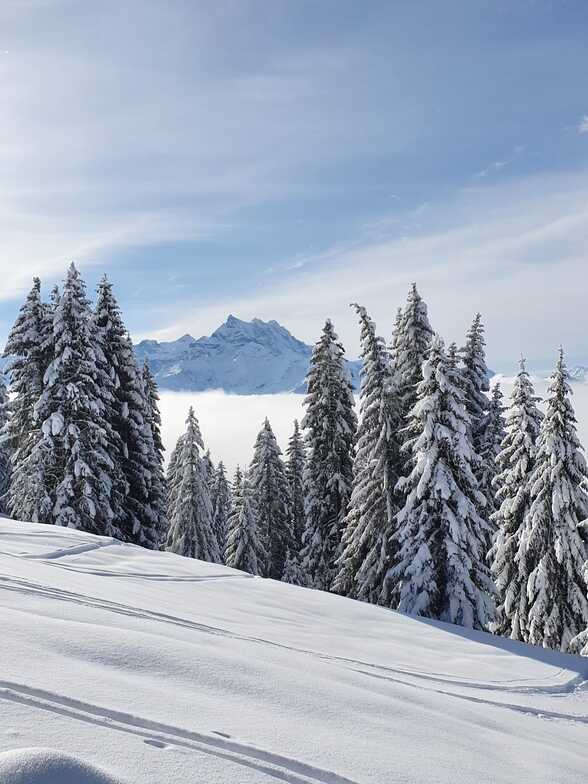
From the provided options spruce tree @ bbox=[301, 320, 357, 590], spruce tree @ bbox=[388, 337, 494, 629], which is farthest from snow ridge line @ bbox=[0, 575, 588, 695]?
spruce tree @ bbox=[301, 320, 357, 590]

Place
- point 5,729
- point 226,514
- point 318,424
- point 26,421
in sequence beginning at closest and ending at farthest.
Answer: point 5,729
point 26,421
point 318,424
point 226,514

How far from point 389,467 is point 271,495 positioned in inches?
743

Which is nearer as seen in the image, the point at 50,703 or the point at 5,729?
the point at 5,729

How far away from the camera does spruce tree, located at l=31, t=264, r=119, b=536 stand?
79.7 ft

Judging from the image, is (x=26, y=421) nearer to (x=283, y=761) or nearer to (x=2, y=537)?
(x=2, y=537)

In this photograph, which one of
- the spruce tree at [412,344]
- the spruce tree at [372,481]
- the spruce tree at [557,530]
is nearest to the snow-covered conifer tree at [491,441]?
the spruce tree at [412,344]

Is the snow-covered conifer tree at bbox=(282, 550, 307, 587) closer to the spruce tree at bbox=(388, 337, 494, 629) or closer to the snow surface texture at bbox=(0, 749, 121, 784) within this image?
the spruce tree at bbox=(388, 337, 494, 629)

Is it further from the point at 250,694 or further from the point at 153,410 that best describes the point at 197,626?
the point at 153,410

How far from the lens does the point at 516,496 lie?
75.5ft

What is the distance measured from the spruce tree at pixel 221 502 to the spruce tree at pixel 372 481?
106 feet

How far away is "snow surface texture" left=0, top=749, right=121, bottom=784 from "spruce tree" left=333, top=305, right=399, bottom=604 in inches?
839

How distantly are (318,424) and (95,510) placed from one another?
11.7 metres

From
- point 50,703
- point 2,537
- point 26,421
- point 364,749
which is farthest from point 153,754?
point 26,421

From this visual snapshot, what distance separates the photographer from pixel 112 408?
29078 millimetres
